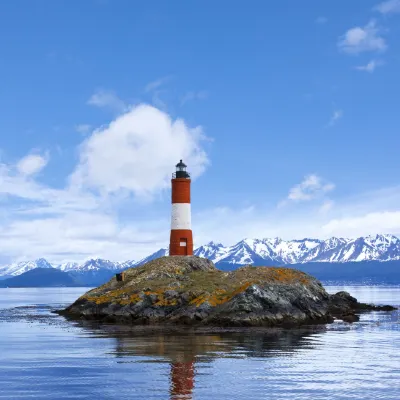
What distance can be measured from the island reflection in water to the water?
0.06 meters

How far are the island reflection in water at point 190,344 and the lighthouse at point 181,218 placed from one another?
79.0 feet

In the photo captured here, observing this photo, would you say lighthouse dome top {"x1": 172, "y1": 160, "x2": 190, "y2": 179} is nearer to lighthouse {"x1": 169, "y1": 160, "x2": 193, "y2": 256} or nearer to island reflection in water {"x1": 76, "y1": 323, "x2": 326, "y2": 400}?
lighthouse {"x1": 169, "y1": 160, "x2": 193, "y2": 256}

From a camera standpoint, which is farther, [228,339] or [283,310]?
[283,310]

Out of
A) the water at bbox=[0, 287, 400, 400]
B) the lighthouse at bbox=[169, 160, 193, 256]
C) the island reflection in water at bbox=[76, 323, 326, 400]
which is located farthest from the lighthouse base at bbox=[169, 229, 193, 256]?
the water at bbox=[0, 287, 400, 400]

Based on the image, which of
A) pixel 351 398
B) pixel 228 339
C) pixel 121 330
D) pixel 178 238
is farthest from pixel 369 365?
pixel 178 238

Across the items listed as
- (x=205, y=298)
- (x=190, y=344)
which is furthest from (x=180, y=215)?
(x=190, y=344)

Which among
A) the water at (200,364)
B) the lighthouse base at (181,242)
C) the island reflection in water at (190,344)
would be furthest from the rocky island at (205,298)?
the water at (200,364)

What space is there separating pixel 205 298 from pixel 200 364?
31110mm

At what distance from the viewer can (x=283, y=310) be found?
217 feet

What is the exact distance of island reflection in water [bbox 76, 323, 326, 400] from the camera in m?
36.2

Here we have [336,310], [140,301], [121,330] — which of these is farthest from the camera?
[336,310]

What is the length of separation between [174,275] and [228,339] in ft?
95.5

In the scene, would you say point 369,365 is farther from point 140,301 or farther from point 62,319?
point 62,319

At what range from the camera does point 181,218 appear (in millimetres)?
87188
